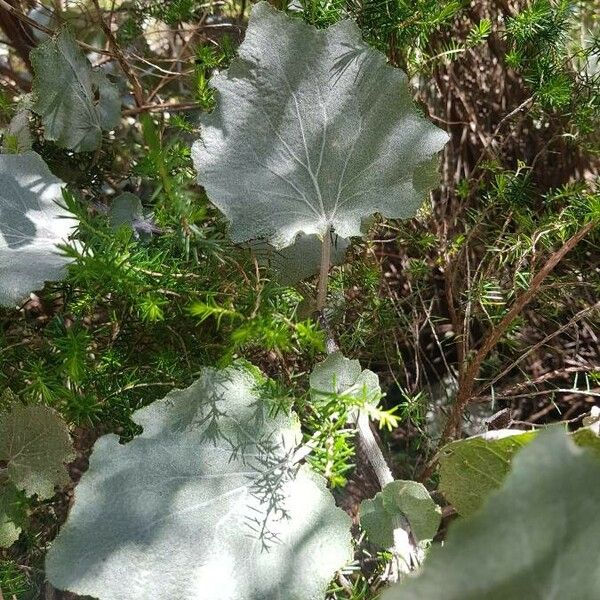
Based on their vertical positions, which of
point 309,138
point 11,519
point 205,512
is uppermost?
point 309,138

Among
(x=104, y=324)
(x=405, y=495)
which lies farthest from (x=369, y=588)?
(x=104, y=324)

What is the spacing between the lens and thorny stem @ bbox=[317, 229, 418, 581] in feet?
2.20

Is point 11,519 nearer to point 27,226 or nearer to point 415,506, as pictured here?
point 27,226

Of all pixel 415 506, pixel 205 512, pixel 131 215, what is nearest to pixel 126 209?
pixel 131 215

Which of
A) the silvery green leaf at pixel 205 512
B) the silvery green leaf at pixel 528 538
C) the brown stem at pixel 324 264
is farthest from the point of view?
the brown stem at pixel 324 264

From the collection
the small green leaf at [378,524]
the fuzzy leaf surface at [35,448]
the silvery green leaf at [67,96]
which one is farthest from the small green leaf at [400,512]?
the silvery green leaf at [67,96]

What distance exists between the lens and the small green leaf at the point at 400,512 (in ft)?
2.20

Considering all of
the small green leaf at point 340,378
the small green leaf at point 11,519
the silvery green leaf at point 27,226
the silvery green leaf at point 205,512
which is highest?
the small green leaf at point 340,378

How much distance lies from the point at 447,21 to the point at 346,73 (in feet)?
0.88

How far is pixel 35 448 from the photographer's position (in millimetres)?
747

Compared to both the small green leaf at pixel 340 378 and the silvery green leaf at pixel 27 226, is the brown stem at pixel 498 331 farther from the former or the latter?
the silvery green leaf at pixel 27 226

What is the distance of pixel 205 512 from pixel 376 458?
19 cm

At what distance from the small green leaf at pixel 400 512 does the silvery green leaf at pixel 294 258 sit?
26cm

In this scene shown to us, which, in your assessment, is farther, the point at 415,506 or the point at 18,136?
the point at 18,136
